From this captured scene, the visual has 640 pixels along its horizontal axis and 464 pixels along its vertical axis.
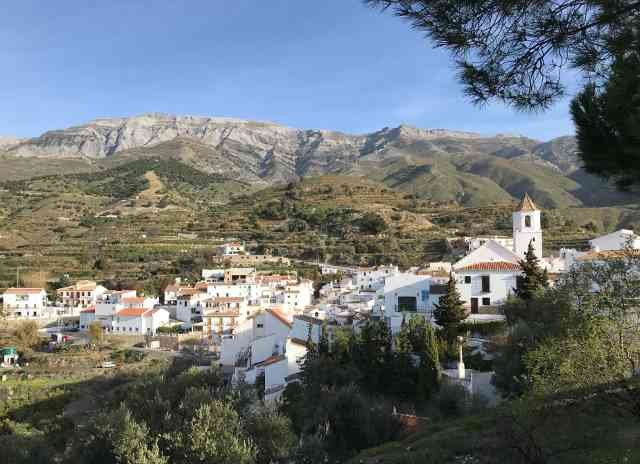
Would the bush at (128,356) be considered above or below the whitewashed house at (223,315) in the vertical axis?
below

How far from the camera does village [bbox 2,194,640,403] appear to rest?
22.4 metres

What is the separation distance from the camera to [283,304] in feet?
132

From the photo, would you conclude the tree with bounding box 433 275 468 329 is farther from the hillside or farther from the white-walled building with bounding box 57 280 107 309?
the white-walled building with bounding box 57 280 107 309

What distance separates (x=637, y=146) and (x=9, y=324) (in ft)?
158

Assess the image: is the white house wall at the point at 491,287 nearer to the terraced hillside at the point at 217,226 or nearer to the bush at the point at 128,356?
the bush at the point at 128,356

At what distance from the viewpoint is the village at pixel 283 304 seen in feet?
73.5

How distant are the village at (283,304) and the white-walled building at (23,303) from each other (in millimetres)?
86

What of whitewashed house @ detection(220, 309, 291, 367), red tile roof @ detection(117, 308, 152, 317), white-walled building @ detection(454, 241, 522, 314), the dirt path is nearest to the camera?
white-walled building @ detection(454, 241, 522, 314)

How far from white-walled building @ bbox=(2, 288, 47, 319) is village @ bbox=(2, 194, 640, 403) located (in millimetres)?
86

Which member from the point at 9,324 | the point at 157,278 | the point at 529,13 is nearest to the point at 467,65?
the point at 529,13

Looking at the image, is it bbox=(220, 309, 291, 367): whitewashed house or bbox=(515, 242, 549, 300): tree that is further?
bbox=(220, 309, 291, 367): whitewashed house

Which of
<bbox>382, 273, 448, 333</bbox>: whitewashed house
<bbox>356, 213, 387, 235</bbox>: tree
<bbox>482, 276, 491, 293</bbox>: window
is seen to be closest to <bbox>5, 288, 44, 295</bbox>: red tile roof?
<bbox>356, 213, 387, 235</bbox>: tree

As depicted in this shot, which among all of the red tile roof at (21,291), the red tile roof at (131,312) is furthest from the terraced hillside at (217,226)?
the red tile roof at (131,312)

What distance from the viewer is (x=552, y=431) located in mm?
10570
